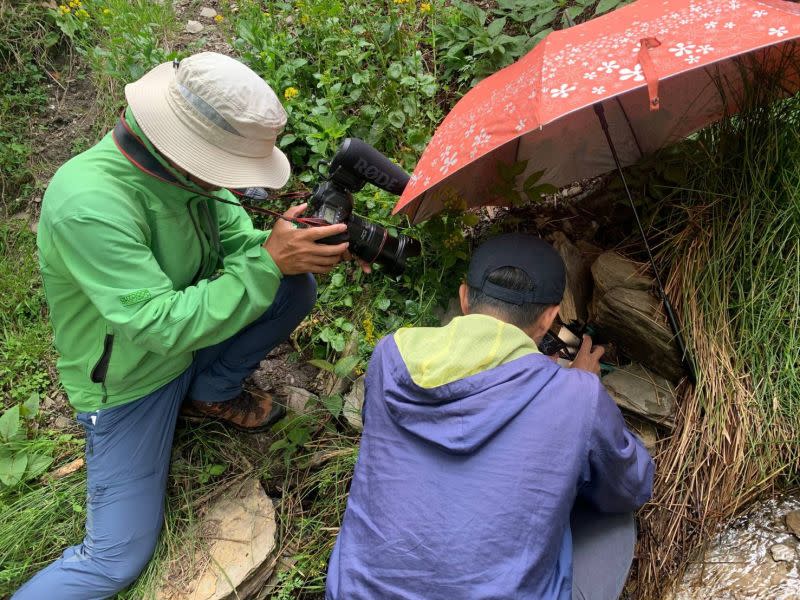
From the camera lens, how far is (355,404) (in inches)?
111

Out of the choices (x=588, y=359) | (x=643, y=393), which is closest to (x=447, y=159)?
(x=588, y=359)

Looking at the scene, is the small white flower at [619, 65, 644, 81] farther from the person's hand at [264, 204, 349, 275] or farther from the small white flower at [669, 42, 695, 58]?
the person's hand at [264, 204, 349, 275]

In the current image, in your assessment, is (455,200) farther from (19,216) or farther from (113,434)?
(19,216)

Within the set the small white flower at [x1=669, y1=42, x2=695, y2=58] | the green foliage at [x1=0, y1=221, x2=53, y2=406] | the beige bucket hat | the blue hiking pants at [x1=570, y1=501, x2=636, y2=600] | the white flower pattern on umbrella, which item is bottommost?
the blue hiking pants at [x1=570, y1=501, x2=636, y2=600]

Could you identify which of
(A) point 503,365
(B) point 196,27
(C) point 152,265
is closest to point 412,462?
(A) point 503,365

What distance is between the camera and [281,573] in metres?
2.48

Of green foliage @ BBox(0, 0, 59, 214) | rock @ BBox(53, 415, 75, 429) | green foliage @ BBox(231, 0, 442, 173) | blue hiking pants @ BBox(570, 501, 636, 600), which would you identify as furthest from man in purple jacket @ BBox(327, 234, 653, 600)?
green foliage @ BBox(0, 0, 59, 214)

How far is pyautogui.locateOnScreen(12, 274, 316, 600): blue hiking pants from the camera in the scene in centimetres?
227

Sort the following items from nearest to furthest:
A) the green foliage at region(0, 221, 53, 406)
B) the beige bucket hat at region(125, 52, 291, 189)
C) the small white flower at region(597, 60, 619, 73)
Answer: the small white flower at region(597, 60, 619, 73) → the beige bucket hat at region(125, 52, 291, 189) → the green foliage at region(0, 221, 53, 406)

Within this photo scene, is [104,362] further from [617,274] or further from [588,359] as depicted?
[617,274]

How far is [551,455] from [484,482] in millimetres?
178

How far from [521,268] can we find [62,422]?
255cm

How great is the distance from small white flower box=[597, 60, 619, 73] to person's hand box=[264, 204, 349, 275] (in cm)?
90

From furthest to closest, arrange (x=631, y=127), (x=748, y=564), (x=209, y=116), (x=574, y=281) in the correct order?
1. (x=574, y=281)
2. (x=631, y=127)
3. (x=748, y=564)
4. (x=209, y=116)
